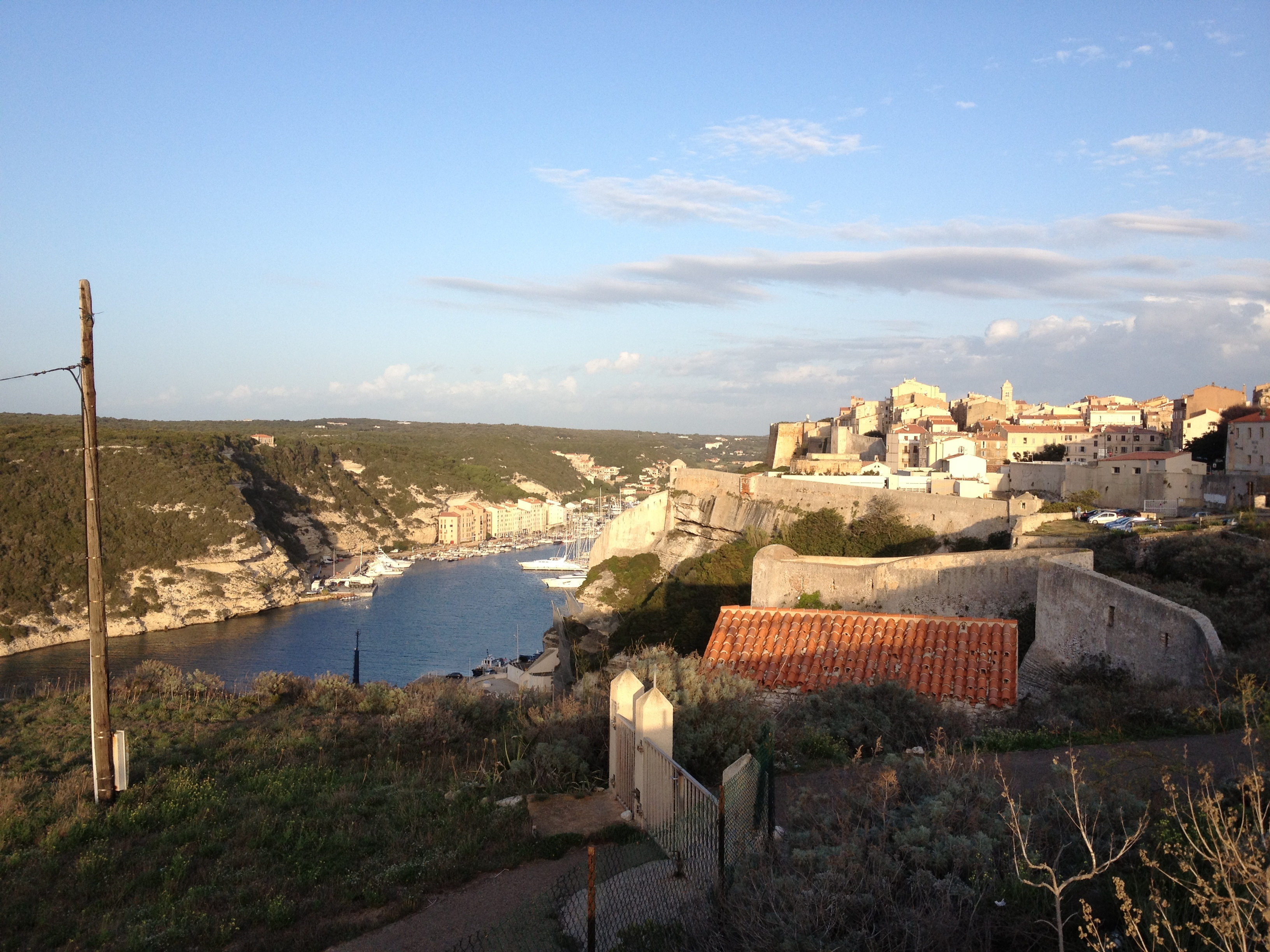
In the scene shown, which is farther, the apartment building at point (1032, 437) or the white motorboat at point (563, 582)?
the white motorboat at point (563, 582)

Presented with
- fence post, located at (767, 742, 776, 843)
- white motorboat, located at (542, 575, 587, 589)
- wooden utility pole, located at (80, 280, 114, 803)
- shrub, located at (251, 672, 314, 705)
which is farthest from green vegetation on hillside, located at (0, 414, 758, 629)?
fence post, located at (767, 742, 776, 843)

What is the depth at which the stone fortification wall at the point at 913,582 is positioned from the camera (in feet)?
42.0

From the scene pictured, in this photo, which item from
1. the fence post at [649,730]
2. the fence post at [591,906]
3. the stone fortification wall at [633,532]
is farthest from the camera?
the stone fortification wall at [633,532]

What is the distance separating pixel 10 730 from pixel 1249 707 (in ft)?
38.5

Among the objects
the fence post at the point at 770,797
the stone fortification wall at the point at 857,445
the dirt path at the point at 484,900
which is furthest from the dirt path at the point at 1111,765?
the stone fortification wall at the point at 857,445

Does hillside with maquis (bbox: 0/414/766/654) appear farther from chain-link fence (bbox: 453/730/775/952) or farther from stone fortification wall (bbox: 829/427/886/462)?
chain-link fence (bbox: 453/730/775/952)

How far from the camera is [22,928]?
14.4 feet

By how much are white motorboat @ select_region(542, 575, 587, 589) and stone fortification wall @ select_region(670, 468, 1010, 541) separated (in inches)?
1310

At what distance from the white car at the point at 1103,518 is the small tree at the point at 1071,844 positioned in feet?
55.3

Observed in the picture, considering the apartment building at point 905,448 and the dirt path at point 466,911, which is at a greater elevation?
the apartment building at point 905,448

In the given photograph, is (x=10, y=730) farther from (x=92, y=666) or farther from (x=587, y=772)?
(x=587, y=772)

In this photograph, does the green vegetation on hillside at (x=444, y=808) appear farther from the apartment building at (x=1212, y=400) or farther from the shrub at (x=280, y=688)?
the apartment building at (x=1212, y=400)

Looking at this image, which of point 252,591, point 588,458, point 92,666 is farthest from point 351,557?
point 92,666

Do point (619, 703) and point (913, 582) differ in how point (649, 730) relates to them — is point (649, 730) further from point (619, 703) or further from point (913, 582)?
point (913, 582)
